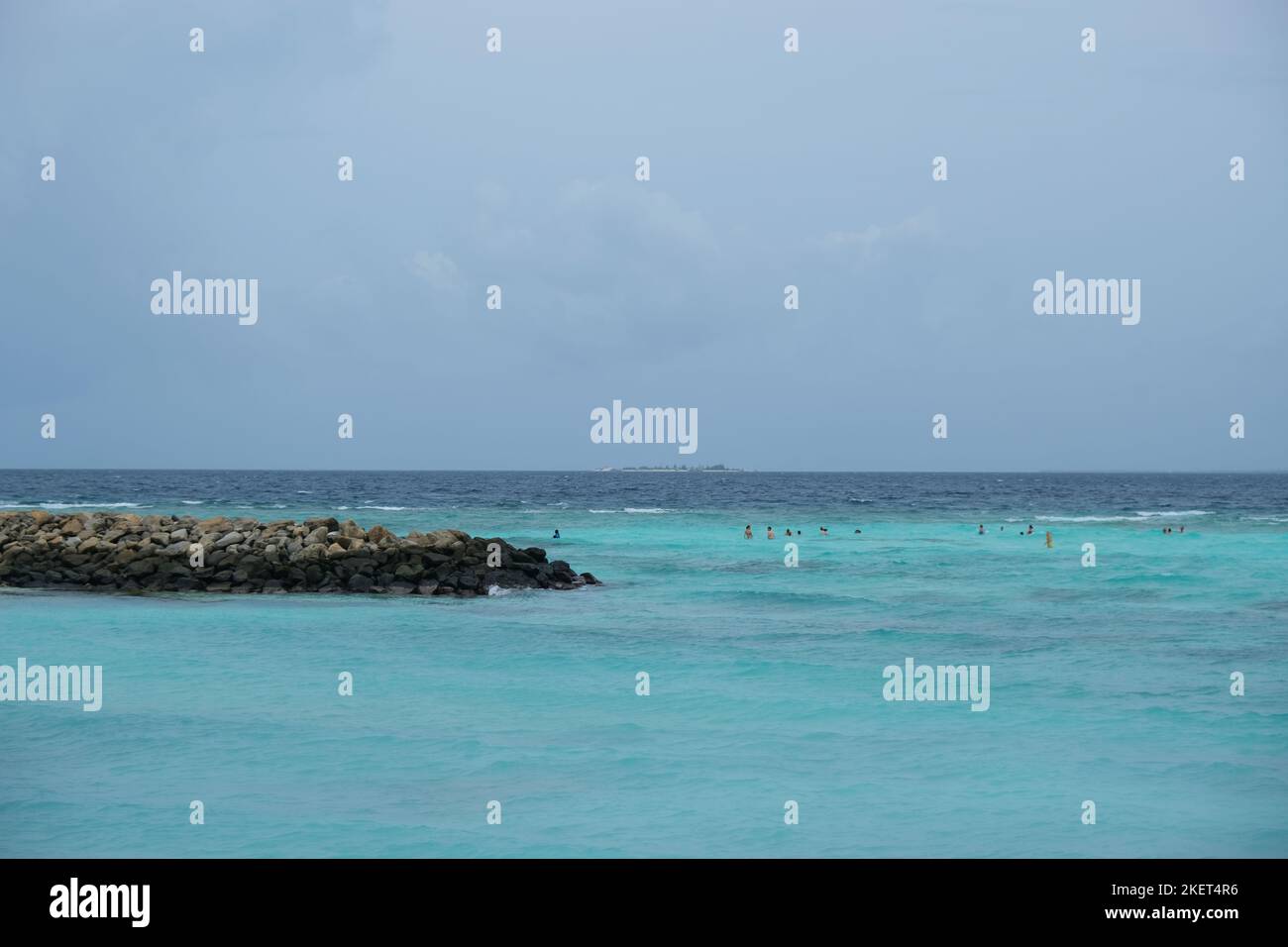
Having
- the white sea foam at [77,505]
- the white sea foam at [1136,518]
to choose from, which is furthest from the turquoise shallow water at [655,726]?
the white sea foam at [77,505]

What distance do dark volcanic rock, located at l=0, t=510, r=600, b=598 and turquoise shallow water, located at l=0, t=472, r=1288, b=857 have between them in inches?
55.8

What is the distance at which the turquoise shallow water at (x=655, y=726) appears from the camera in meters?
10.1

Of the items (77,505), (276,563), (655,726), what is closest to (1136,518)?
(276,563)

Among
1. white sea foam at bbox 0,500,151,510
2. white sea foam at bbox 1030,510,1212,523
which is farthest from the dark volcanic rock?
white sea foam at bbox 0,500,151,510

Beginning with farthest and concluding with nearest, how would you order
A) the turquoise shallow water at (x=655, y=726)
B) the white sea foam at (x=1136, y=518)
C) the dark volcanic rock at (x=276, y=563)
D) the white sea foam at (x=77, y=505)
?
the white sea foam at (x=77, y=505) < the white sea foam at (x=1136, y=518) < the dark volcanic rock at (x=276, y=563) < the turquoise shallow water at (x=655, y=726)

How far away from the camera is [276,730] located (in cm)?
1323

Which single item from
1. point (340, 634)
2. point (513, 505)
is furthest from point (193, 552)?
point (513, 505)

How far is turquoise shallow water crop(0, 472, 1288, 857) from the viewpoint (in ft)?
33.3

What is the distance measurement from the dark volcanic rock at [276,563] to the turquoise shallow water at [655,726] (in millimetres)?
1417

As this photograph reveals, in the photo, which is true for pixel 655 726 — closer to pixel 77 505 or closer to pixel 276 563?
pixel 276 563

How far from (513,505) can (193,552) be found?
50253 mm

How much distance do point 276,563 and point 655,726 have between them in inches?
650

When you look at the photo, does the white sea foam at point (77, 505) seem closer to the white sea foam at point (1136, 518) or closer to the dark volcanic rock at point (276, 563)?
the dark volcanic rock at point (276, 563)

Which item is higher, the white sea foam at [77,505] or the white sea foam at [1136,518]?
the white sea foam at [77,505]
